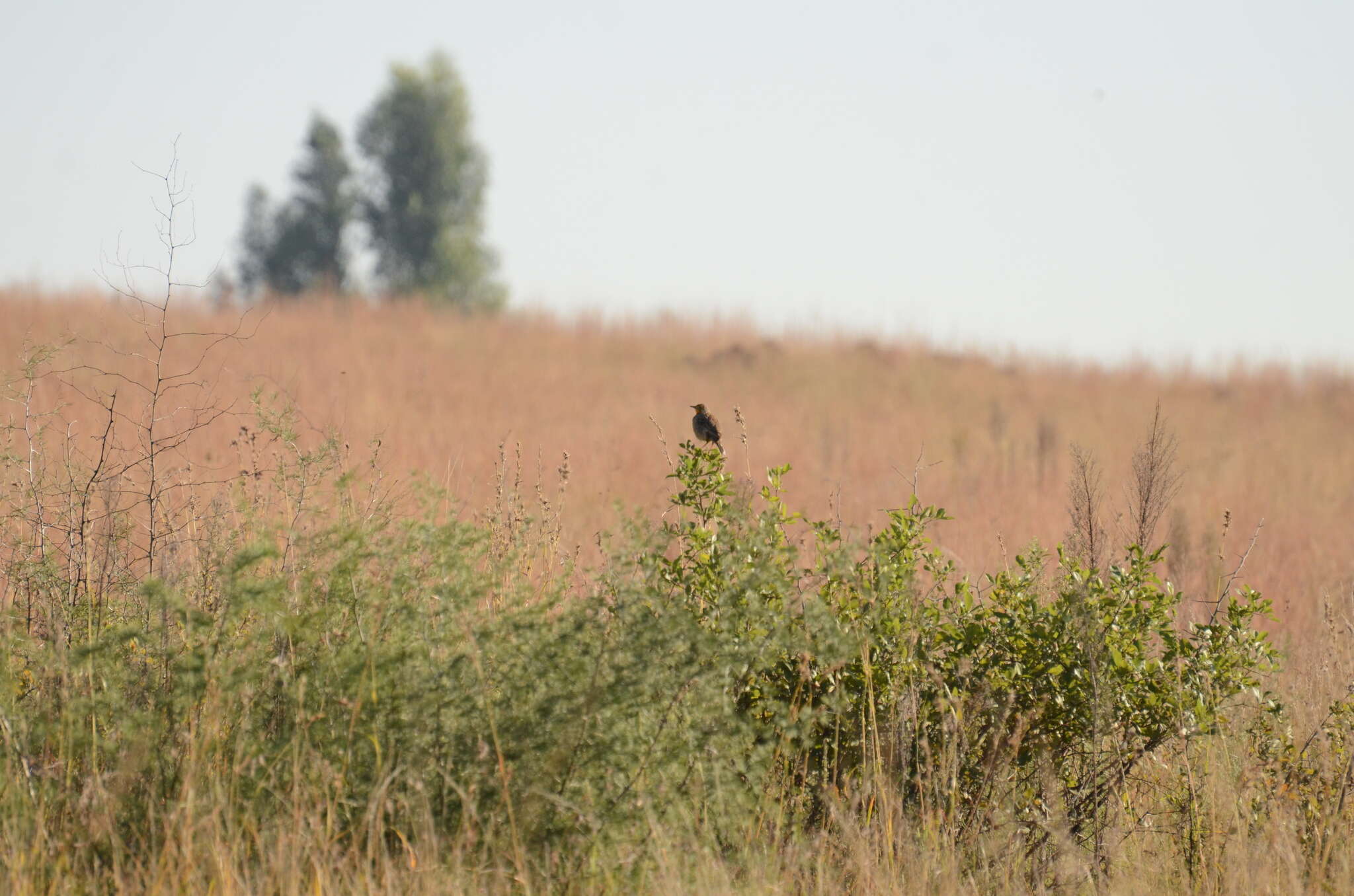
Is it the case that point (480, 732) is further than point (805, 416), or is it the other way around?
point (805, 416)

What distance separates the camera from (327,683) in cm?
297

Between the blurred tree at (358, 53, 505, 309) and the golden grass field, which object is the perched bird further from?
the blurred tree at (358, 53, 505, 309)

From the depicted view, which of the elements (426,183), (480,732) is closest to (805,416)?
(480,732)

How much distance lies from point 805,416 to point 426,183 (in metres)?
24.7

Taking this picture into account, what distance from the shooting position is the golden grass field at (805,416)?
762 cm

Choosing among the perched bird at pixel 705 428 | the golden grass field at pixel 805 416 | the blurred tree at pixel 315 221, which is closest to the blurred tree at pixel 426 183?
the blurred tree at pixel 315 221

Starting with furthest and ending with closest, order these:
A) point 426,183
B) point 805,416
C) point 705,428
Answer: point 426,183 < point 805,416 < point 705,428

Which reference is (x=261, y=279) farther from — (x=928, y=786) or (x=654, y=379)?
(x=928, y=786)

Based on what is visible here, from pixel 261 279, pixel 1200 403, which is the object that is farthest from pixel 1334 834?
pixel 261 279

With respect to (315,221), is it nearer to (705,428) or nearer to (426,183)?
(426,183)

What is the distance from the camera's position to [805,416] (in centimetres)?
1366

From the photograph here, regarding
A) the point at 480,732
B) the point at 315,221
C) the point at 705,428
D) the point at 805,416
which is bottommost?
the point at 480,732

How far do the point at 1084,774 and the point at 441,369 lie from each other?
11.7m

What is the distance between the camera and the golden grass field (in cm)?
762
